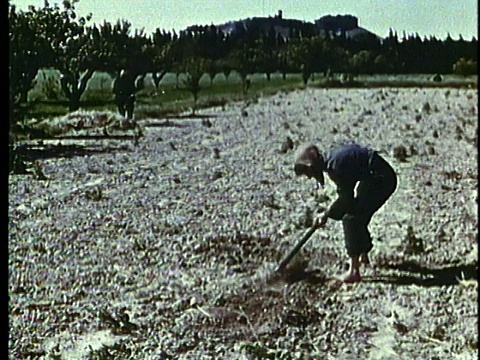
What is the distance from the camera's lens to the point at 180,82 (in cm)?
718

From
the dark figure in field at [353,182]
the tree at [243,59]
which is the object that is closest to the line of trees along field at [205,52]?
the tree at [243,59]

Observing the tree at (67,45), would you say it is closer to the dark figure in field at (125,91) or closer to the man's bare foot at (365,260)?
the dark figure in field at (125,91)

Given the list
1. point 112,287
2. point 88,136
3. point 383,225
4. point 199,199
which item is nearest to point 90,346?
point 112,287

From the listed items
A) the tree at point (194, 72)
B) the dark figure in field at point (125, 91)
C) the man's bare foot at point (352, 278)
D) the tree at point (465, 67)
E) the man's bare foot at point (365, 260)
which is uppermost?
the tree at point (465, 67)

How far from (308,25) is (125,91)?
3147 millimetres

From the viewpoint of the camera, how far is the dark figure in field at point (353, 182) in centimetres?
464

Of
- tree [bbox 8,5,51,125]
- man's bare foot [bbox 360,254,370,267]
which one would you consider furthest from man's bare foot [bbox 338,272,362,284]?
tree [bbox 8,5,51,125]

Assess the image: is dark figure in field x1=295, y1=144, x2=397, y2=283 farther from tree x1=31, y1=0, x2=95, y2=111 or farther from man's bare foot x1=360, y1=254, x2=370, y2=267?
tree x1=31, y1=0, x2=95, y2=111

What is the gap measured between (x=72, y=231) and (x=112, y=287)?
1404mm

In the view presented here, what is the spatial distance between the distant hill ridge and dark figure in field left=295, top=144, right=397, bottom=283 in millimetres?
720

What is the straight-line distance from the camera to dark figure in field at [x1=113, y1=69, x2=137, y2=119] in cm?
743

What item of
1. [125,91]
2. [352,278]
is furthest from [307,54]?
[125,91]

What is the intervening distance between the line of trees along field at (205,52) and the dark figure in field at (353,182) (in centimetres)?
82

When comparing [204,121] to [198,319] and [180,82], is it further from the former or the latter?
[198,319]
